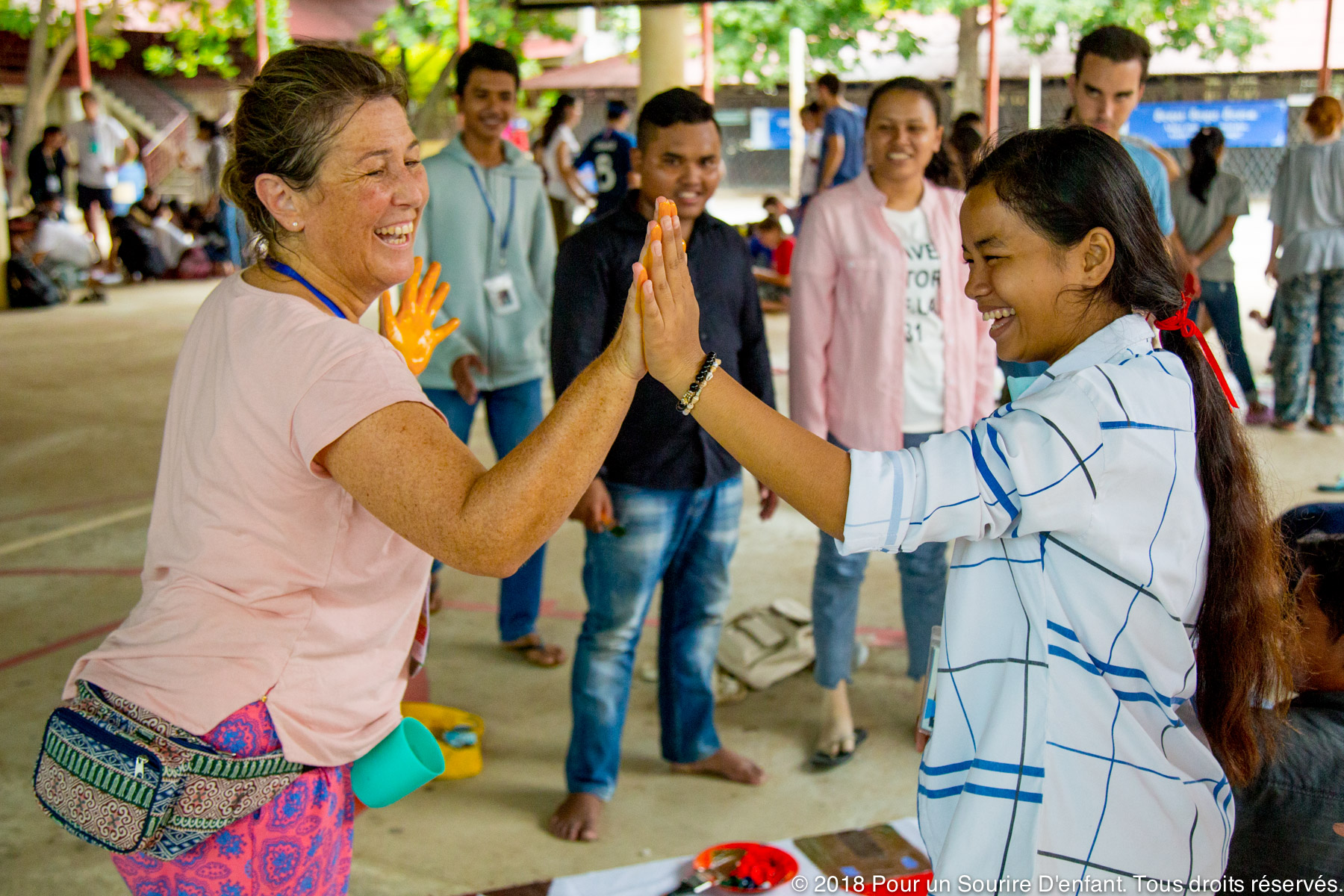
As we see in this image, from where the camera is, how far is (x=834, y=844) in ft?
8.19

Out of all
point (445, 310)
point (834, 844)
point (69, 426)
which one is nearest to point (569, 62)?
point (69, 426)

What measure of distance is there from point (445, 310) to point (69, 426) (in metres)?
4.40

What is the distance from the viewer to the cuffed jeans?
643cm

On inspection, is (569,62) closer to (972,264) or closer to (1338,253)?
(1338,253)

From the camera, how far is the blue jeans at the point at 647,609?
9.10 feet

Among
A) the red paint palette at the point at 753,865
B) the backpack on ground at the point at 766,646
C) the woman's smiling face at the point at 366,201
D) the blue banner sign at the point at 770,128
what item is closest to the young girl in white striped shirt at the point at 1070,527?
the woman's smiling face at the point at 366,201

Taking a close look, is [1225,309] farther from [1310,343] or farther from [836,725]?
[836,725]

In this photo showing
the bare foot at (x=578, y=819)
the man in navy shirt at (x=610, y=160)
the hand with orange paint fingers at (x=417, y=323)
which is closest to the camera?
the hand with orange paint fingers at (x=417, y=323)

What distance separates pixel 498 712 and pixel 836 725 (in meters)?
1.05

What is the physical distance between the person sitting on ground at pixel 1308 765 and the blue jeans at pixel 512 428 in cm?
242

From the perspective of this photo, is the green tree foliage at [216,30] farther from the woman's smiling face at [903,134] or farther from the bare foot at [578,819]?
the bare foot at [578,819]

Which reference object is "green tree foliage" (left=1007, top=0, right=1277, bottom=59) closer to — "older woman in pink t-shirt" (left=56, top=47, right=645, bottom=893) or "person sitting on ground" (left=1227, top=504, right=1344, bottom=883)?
"person sitting on ground" (left=1227, top=504, right=1344, bottom=883)

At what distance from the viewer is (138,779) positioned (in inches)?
56.3

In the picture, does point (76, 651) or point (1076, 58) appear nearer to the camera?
point (1076, 58)
